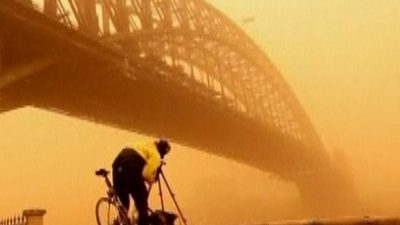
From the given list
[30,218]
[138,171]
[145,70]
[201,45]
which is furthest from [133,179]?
[201,45]

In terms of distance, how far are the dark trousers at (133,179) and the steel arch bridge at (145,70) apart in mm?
11354

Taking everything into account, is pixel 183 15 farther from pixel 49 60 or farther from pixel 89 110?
pixel 49 60

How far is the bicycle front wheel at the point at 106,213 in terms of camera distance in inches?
363

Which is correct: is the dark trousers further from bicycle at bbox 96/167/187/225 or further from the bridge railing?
the bridge railing

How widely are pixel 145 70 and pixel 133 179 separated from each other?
19.8 meters

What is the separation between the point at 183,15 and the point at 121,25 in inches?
406

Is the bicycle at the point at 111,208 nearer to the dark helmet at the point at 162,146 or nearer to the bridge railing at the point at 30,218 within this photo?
the dark helmet at the point at 162,146

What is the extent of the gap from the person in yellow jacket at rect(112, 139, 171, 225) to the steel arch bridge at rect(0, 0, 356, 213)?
11.4m

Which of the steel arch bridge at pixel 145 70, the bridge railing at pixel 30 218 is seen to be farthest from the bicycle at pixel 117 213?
the steel arch bridge at pixel 145 70

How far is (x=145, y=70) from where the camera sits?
2834 centimetres

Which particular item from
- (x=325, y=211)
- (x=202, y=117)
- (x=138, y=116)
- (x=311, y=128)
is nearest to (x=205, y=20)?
(x=202, y=117)

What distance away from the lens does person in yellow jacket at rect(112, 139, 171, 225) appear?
8.77 meters

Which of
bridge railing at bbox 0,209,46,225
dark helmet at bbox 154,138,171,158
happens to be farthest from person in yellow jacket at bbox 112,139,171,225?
bridge railing at bbox 0,209,46,225

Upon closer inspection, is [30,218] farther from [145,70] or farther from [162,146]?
[145,70]
